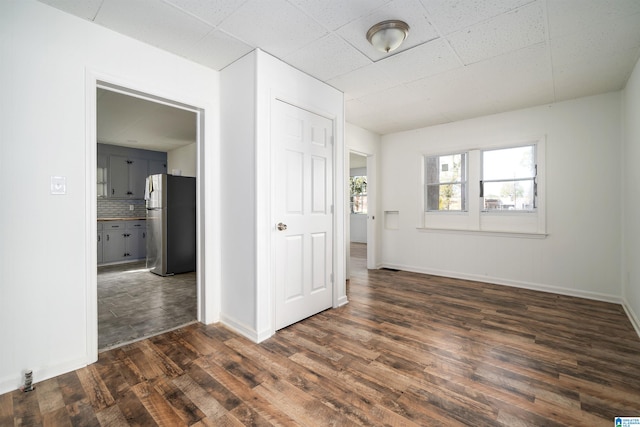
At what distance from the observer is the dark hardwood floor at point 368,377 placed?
166 centimetres

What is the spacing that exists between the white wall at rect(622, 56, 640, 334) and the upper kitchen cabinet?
8.24 m

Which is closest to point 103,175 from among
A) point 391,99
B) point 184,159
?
point 184,159

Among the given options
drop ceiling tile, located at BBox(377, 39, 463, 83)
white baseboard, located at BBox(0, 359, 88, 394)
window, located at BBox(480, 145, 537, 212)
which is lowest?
white baseboard, located at BBox(0, 359, 88, 394)

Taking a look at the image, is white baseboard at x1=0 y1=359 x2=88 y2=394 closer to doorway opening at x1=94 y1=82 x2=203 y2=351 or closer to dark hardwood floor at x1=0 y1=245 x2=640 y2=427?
dark hardwood floor at x1=0 y1=245 x2=640 y2=427

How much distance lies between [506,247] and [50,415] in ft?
16.6

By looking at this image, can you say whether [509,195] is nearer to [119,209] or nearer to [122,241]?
[122,241]

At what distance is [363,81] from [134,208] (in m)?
6.25

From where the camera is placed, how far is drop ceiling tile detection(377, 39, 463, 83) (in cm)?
261

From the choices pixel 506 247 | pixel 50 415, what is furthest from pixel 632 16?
pixel 50 415

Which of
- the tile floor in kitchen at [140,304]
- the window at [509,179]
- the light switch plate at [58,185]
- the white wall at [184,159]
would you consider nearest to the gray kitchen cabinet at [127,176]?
the white wall at [184,159]

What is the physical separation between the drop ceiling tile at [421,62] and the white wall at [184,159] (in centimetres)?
480

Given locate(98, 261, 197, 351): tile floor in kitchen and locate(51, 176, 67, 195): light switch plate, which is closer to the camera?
locate(51, 176, 67, 195): light switch plate

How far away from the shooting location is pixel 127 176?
675 cm

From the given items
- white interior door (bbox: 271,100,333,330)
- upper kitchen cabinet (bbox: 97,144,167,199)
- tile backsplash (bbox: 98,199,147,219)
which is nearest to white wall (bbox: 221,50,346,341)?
white interior door (bbox: 271,100,333,330)
